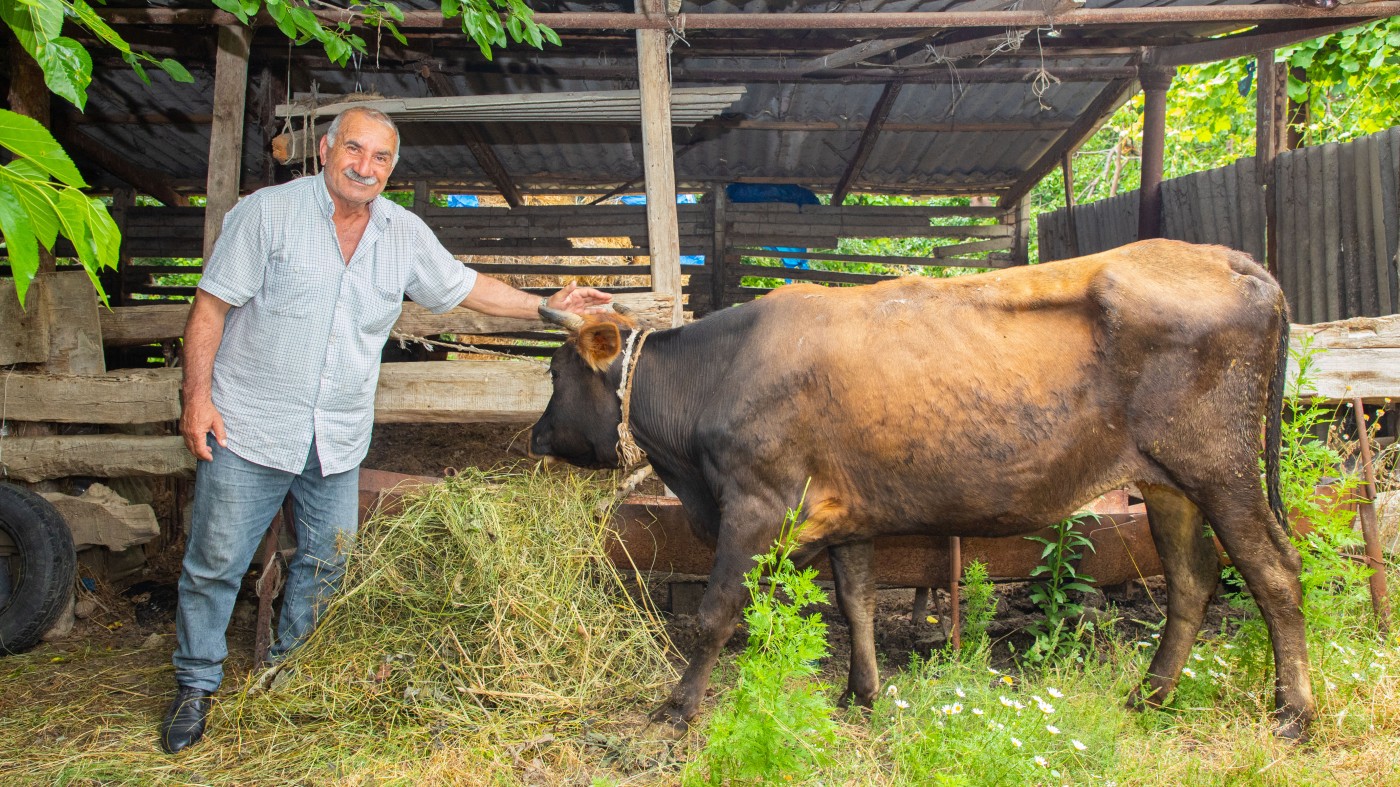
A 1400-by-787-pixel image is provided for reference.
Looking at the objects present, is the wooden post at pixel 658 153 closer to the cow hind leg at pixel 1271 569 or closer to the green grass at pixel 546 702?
the green grass at pixel 546 702

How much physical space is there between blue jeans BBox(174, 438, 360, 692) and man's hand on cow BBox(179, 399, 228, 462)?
0.08 meters

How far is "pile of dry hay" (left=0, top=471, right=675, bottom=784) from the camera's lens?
12.3ft

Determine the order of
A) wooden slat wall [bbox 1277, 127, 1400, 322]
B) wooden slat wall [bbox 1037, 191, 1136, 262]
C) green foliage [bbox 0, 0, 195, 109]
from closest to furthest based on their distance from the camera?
1. green foliage [bbox 0, 0, 195, 109]
2. wooden slat wall [bbox 1277, 127, 1400, 322]
3. wooden slat wall [bbox 1037, 191, 1136, 262]

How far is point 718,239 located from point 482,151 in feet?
9.06

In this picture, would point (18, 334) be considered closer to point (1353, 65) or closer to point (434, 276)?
point (434, 276)

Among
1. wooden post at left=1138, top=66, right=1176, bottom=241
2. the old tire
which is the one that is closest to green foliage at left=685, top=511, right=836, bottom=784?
the old tire

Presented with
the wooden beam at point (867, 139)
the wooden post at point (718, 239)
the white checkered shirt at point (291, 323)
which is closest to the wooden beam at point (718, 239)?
the wooden post at point (718, 239)

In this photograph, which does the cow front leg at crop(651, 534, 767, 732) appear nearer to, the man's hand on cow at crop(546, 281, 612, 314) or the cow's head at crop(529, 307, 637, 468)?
the cow's head at crop(529, 307, 637, 468)

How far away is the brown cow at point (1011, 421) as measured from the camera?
3.87 meters

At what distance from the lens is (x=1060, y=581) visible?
16.2 feet

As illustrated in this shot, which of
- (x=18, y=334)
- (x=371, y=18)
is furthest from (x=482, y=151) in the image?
(x=371, y=18)

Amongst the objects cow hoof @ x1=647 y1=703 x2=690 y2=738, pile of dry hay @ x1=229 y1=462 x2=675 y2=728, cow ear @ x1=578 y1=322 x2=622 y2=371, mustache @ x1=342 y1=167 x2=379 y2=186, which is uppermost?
mustache @ x1=342 y1=167 x2=379 y2=186

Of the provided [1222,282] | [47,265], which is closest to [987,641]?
[1222,282]

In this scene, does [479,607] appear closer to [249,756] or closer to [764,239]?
[249,756]
